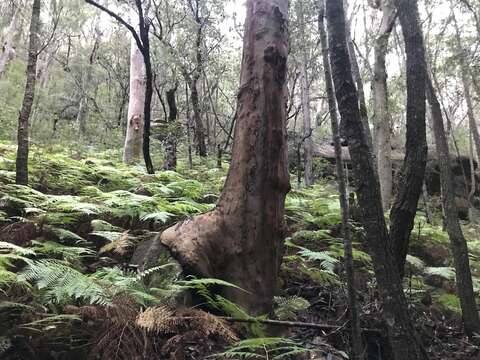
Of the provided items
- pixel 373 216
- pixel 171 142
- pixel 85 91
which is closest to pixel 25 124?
pixel 373 216

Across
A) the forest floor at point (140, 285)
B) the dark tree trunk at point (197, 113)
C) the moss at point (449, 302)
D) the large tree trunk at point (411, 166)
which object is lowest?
the moss at point (449, 302)

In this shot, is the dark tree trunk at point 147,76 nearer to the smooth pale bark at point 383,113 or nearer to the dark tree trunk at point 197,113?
the dark tree trunk at point 197,113

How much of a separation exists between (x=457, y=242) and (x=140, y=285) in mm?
4239

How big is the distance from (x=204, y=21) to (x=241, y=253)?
10173 mm

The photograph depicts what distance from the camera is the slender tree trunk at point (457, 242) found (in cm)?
498

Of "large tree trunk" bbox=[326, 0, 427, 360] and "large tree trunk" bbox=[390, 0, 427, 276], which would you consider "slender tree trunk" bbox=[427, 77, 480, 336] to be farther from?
"large tree trunk" bbox=[326, 0, 427, 360]

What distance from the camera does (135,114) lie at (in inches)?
431

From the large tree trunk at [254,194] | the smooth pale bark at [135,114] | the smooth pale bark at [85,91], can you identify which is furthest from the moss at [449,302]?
the smooth pale bark at [85,91]

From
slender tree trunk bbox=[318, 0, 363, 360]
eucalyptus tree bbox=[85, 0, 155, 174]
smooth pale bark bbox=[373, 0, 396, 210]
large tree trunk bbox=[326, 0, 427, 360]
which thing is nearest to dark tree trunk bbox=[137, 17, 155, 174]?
eucalyptus tree bbox=[85, 0, 155, 174]

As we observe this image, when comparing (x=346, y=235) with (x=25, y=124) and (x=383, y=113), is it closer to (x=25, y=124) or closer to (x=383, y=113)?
(x=25, y=124)

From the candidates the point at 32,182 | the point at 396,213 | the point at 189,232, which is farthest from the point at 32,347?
the point at 32,182

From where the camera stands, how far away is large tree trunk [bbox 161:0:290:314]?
3703 millimetres

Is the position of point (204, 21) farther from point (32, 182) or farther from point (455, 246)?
point (455, 246)

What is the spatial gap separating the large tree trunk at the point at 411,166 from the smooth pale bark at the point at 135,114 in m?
7.84
